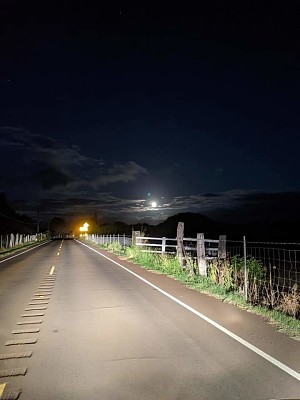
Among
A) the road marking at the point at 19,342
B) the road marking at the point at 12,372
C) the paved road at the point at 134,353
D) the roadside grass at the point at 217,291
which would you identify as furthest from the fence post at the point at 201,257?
the road marking at the point at 12,372

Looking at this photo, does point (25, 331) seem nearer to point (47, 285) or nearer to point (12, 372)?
point (12, 372)

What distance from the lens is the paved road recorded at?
15.0ft

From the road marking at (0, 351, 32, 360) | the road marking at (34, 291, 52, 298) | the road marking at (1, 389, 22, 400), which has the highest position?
the road marking at (34, 291, 52, 298)

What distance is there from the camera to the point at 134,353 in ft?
19.5

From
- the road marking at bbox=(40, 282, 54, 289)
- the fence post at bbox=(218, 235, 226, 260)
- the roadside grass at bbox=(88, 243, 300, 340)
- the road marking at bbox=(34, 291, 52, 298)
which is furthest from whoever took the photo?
the fence post at bbox=(218, 235, 226, 260)

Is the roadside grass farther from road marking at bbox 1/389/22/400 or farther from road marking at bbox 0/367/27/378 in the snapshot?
road marking at bbox 1/389/22/400

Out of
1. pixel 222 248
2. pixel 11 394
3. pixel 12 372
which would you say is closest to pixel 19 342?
pixel 12 372

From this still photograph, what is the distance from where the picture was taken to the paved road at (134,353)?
457cm

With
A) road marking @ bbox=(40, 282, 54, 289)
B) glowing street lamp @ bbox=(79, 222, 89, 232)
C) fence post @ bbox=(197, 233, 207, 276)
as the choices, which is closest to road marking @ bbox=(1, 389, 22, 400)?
road marking @ bbox=(40, 282, 54, 289)

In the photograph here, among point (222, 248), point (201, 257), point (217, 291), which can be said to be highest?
point (222, 248)

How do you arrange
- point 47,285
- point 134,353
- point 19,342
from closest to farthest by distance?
point 134,353 < point 19,342 < point 47,285

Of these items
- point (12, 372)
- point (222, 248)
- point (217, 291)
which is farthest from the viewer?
point (222, 248)

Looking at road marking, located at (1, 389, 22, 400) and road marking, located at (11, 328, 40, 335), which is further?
road marking, located at (11, 328, 40, 335)

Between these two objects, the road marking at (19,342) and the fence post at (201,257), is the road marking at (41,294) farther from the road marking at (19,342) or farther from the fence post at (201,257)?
the fence post at (201,257)
